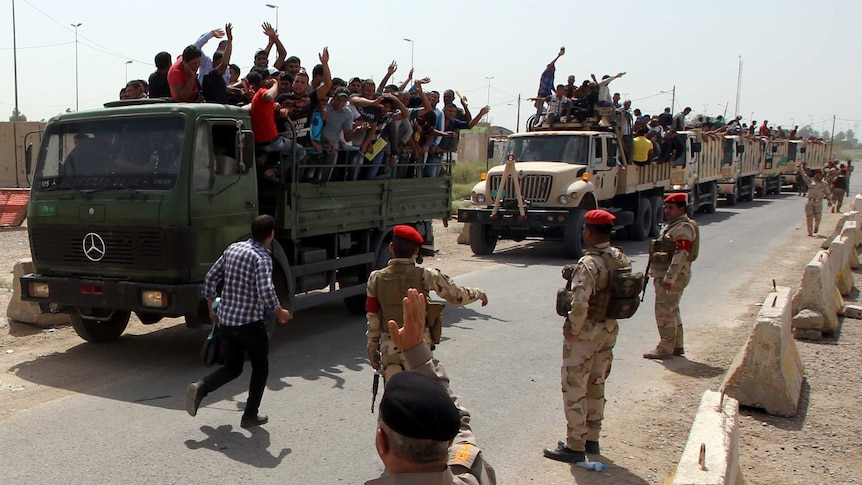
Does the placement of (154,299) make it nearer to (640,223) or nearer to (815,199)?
(640,223)

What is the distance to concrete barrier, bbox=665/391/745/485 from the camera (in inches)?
133

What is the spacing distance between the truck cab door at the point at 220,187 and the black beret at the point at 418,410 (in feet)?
17.4

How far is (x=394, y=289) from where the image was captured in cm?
470

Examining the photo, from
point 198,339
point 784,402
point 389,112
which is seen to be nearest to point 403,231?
point 784,402

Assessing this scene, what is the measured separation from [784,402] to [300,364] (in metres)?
4.08

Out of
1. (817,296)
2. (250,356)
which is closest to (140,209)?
(250,356)

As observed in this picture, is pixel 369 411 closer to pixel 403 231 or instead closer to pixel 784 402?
pixel 403 231

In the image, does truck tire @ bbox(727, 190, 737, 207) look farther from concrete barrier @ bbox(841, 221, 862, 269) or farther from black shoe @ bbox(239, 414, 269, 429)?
black shoe @ bbox(239, 414, 269, 429)

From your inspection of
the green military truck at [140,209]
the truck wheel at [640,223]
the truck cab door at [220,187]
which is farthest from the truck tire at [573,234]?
the truck cab door at [220,187]

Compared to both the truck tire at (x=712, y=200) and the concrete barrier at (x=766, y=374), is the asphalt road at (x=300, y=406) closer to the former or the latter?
the concrete barrier at (x=766, y=374)

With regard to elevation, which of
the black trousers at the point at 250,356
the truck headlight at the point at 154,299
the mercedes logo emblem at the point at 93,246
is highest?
the mercedes logo emblem at the point at 93,246

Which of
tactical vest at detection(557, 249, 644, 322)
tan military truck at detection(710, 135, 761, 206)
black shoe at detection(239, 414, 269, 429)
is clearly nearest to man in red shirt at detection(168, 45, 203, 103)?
black shoe at detection(239, 414, 269, 429)

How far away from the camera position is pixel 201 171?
707cm

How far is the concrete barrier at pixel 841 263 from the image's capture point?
10.6m
